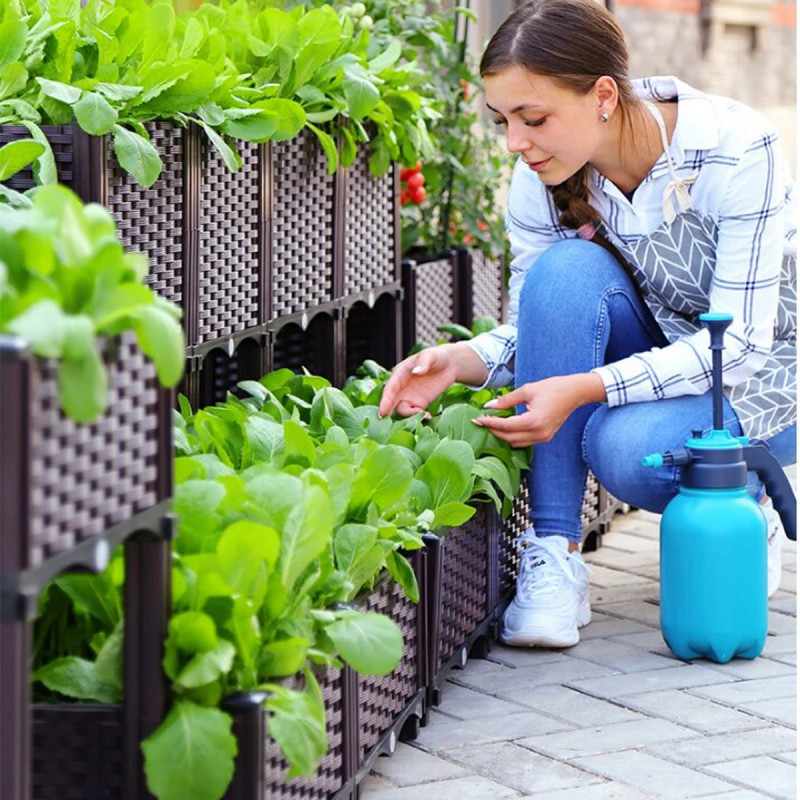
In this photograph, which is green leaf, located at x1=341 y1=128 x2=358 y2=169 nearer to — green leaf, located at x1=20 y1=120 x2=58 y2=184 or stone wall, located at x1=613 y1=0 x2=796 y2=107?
green leaf, located at x1=20 y1=120 x2=58 y2=184

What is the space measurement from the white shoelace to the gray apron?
419mm

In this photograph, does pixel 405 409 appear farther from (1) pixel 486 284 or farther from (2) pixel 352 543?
(1) pixel 486 284

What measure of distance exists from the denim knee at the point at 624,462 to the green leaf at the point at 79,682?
1.39 metres

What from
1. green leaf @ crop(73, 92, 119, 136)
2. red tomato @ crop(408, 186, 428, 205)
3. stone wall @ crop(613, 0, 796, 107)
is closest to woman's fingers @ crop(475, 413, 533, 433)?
green leaf @ crop(73, 92, 119, 136)

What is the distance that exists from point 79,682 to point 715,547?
126 centimetres

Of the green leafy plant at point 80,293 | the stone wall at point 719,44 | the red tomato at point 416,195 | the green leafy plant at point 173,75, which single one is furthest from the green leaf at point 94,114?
the stone wall at point 719,44

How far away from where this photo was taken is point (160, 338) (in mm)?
1316

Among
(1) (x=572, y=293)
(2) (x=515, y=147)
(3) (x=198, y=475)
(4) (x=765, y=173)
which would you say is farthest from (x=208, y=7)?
(3) (x=198, y=475)

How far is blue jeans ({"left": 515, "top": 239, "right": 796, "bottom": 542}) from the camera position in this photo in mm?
2742

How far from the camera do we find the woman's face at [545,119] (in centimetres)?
262

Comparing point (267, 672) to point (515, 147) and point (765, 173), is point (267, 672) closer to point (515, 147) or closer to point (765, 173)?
point (515, 147)

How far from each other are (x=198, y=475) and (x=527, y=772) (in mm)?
684

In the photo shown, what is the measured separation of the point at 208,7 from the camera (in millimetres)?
2779

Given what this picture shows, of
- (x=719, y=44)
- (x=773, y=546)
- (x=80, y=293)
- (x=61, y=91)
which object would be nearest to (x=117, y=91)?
(x=61, y=91)
